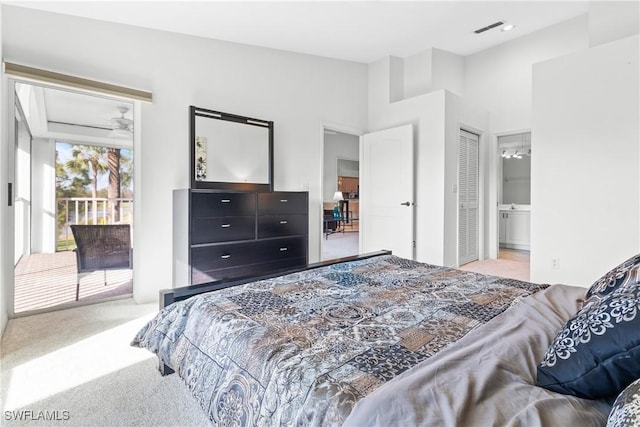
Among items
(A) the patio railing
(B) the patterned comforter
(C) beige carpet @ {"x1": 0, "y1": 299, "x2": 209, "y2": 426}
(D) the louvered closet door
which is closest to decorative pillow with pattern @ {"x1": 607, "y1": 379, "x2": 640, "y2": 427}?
(B) the patterned comforter

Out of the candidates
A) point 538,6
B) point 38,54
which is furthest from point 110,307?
point 538,6

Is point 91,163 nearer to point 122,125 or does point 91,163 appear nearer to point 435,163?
point 122,125

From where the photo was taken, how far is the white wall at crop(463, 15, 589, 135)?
14.7 ft

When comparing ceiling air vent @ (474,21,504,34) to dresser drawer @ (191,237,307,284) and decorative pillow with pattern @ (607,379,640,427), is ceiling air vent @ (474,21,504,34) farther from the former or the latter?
decorative pillow with pattern @ (607,379,640,427)

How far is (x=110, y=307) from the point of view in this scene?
3.12m

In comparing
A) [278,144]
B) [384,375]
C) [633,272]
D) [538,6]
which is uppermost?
[538,6]

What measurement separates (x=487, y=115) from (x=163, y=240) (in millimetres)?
4882

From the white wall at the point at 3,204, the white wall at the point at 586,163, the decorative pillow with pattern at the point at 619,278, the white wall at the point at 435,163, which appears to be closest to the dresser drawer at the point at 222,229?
the white wall at the point at 3,204

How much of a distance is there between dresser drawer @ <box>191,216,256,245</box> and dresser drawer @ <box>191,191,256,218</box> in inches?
1.9

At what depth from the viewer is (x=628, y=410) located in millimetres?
592

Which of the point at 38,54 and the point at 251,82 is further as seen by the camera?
the point at 251,82

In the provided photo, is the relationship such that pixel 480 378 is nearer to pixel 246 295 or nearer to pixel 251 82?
pixel 246 295

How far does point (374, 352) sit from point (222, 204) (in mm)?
2529

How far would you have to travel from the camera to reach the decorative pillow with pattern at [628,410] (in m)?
0.57
